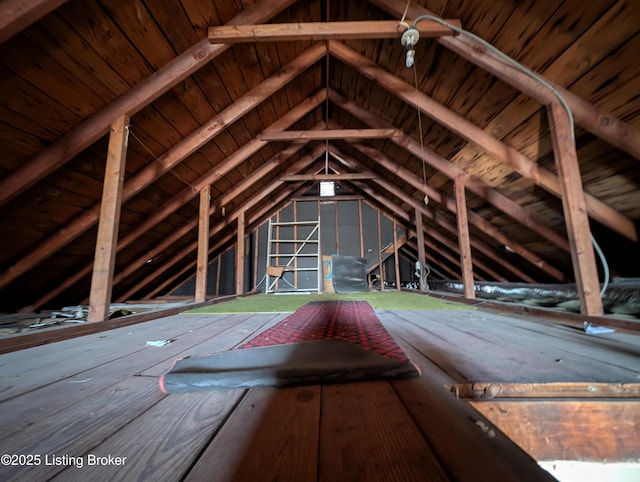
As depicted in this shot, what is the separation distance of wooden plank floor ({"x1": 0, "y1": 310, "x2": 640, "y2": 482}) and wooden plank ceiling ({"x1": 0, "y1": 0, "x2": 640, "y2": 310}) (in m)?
1.68

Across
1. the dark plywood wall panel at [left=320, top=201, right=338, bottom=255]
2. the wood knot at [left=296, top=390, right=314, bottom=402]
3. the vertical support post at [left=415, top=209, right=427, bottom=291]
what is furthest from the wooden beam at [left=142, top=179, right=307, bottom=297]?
the wood knot at [left=296, top=390, right=314, bottom=402]

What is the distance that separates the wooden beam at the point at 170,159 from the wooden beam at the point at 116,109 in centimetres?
64

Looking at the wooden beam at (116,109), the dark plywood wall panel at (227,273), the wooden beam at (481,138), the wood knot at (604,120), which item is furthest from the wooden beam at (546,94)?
the dark plywood wall panel at (227,273)

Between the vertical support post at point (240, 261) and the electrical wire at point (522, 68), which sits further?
the vertical support post at point (240, 261)

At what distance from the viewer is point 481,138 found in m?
2.30

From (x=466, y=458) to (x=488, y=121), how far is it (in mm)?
2776

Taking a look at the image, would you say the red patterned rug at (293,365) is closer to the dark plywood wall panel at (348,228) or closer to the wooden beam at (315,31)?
the wooden beam at (315,31)

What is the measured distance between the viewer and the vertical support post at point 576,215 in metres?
1.50

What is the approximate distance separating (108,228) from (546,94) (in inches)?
128

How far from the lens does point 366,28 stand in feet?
6.23

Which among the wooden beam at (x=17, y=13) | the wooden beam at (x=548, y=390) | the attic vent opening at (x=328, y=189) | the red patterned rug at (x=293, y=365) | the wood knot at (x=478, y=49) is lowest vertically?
the wooden beam at (x=548, y=390)

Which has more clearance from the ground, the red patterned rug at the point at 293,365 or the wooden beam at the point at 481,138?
the wooden beam at the point at 481,138

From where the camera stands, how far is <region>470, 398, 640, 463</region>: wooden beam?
642mm

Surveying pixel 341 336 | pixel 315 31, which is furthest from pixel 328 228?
pixel 341 336
